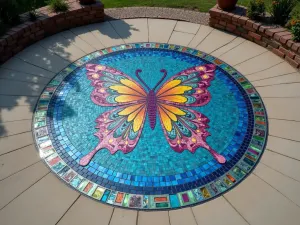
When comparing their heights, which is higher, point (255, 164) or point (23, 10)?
point (23, 10)

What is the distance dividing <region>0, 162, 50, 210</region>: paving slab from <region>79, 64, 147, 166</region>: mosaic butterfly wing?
27.1 inches

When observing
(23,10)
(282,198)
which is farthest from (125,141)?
(23,10)

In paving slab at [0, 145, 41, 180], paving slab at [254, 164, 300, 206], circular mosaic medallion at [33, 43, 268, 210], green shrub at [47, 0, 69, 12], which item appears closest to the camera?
paving slab at [254, 164, 300, 206]

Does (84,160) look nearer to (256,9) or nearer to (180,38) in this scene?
(180,38)

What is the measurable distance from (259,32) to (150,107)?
12.1ft

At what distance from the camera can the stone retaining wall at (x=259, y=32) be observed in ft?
22.6

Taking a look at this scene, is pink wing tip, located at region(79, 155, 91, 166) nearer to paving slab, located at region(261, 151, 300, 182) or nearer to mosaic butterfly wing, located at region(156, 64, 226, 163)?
mosaic butterfly wing, located at region(156, 64, 226, 163)

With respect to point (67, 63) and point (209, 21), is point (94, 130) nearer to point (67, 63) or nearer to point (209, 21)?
point (67, 63)

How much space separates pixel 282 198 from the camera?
447cm

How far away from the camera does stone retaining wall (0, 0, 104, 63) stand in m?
7.13

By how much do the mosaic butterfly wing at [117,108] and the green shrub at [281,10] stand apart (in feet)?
13.3

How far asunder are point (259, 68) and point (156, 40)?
275 centimetres

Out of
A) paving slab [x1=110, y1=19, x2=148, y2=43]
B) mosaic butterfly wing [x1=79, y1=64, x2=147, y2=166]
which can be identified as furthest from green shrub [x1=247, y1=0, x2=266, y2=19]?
mosaic butterfly wing [x1=79, y1=64, x2=147, y2=166]

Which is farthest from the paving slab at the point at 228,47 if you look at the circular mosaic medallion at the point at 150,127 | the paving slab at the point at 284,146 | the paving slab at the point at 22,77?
the paving slab at the point at 22,77
